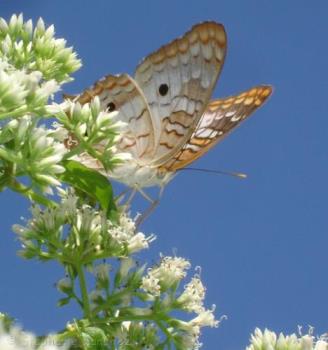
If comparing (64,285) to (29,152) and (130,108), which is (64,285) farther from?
(130,108)

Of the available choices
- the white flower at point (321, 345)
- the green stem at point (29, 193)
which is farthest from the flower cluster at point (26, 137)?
the white flower at point (321, 345)

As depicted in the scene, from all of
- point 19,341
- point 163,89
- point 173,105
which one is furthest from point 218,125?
point 19,341

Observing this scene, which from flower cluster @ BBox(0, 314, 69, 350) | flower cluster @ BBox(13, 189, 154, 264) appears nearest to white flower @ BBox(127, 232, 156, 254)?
flower cluster @ BBox(13, 189, 154, 264)

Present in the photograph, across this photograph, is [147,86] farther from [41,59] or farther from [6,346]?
[6,346]

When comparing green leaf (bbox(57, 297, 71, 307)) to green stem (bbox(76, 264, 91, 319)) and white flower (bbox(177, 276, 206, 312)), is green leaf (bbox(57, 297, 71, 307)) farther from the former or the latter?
white flower (bbox(177, 276, 206, 312))

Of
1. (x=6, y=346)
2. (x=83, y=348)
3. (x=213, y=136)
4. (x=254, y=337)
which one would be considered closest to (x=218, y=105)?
(x=213, y=136)

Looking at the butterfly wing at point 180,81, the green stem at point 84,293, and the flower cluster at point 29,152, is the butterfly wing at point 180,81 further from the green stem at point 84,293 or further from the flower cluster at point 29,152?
the flower cluster at point 29,152
